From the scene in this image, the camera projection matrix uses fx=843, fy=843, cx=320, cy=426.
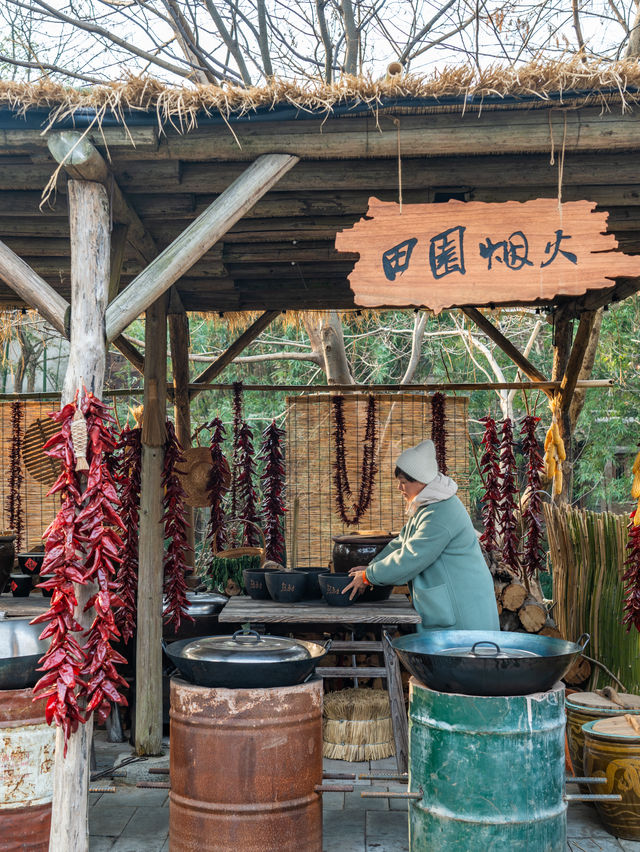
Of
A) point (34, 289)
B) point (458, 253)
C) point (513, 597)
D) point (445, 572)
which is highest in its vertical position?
point (458, 253)

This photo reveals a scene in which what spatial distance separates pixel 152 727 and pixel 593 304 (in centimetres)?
426

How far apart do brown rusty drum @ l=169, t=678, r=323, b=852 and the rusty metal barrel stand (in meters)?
0.56

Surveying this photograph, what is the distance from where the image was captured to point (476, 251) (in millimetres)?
3633

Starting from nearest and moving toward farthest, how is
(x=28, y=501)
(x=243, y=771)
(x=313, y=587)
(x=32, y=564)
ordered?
(x=243, y=771) → (x=313, y=587) → (x=32, y=564) → (x=28, y=501)

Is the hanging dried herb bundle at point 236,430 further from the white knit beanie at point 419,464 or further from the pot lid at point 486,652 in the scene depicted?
the pot lid at point 486,652

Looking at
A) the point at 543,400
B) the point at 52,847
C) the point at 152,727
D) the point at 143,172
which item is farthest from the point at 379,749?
the point at 543,400

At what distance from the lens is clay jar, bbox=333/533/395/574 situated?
16.0ft

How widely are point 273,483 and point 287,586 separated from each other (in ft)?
8.64

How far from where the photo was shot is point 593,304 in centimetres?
630

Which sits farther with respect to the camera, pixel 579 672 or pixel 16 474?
pixel 16 474

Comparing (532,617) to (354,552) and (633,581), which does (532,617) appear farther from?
(354,552)

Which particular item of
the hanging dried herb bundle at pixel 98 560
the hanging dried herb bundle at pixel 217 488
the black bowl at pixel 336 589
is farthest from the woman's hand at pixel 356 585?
the hanging dried herb bundle at pixel 217 488

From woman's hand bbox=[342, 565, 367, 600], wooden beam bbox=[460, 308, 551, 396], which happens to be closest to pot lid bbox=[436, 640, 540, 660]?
woman's hand bbox=[342, 565, 367, 600]

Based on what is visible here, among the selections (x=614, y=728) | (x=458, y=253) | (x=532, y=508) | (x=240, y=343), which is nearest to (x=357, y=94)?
(x=458, y=253)
